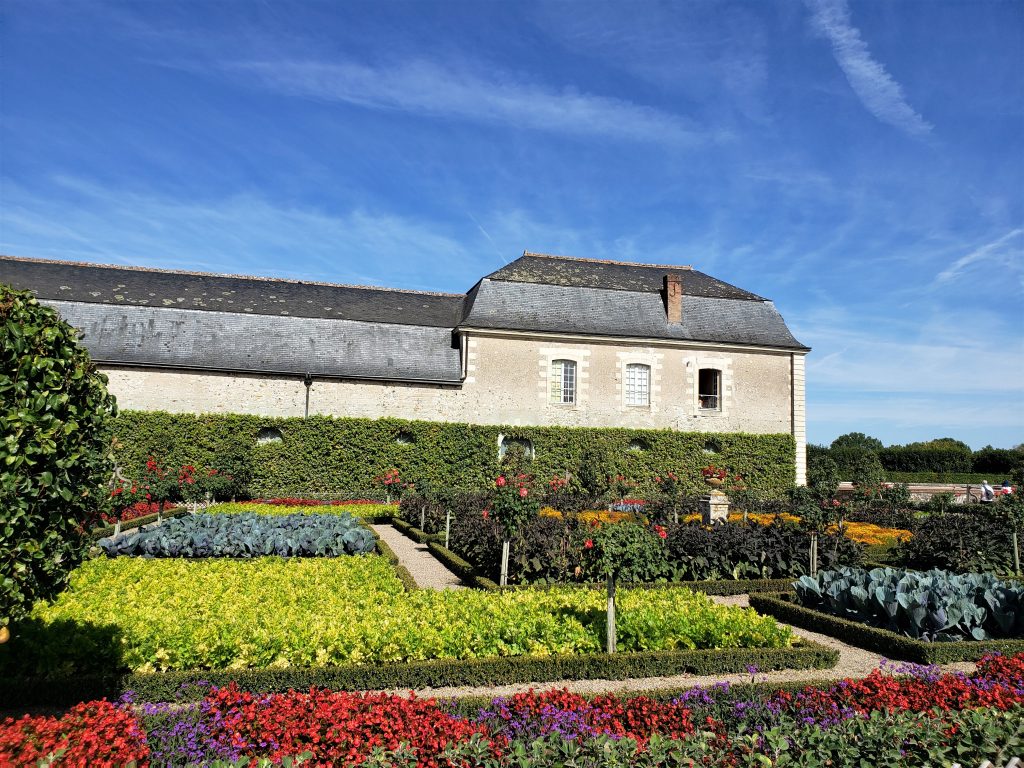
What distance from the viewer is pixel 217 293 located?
22.4 m

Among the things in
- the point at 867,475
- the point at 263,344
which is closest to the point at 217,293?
the point at 263,344

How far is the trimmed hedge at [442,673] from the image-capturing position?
5.01m

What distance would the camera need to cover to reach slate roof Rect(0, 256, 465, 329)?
69.7 feet

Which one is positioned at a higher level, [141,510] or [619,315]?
[619,315]

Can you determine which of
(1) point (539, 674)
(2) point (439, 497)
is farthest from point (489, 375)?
(1) point (539, 674)

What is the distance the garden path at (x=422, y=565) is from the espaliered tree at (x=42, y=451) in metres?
4.80

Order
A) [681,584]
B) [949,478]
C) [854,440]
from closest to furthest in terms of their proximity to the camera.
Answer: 1. [681,584]
2. [949,478]
3. [854,440]

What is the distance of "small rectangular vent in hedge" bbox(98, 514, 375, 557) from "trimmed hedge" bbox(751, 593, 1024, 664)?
6338 millimetres

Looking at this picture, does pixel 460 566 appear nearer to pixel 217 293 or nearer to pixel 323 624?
pixel 323 624

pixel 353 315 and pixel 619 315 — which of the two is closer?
pixel 353 315

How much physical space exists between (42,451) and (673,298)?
22346 mm

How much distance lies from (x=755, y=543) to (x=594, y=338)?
514 inches

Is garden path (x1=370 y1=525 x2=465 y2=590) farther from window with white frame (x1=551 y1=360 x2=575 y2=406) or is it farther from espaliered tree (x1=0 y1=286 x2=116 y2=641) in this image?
window with white frame (x1=551 y1=360 x2=575 y2=406)

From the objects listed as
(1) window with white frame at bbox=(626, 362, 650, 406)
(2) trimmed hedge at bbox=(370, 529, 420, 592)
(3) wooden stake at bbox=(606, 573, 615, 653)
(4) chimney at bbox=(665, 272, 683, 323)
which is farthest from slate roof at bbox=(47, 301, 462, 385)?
(3) wooden stake at bbox=(606, 573, 615, 653)
